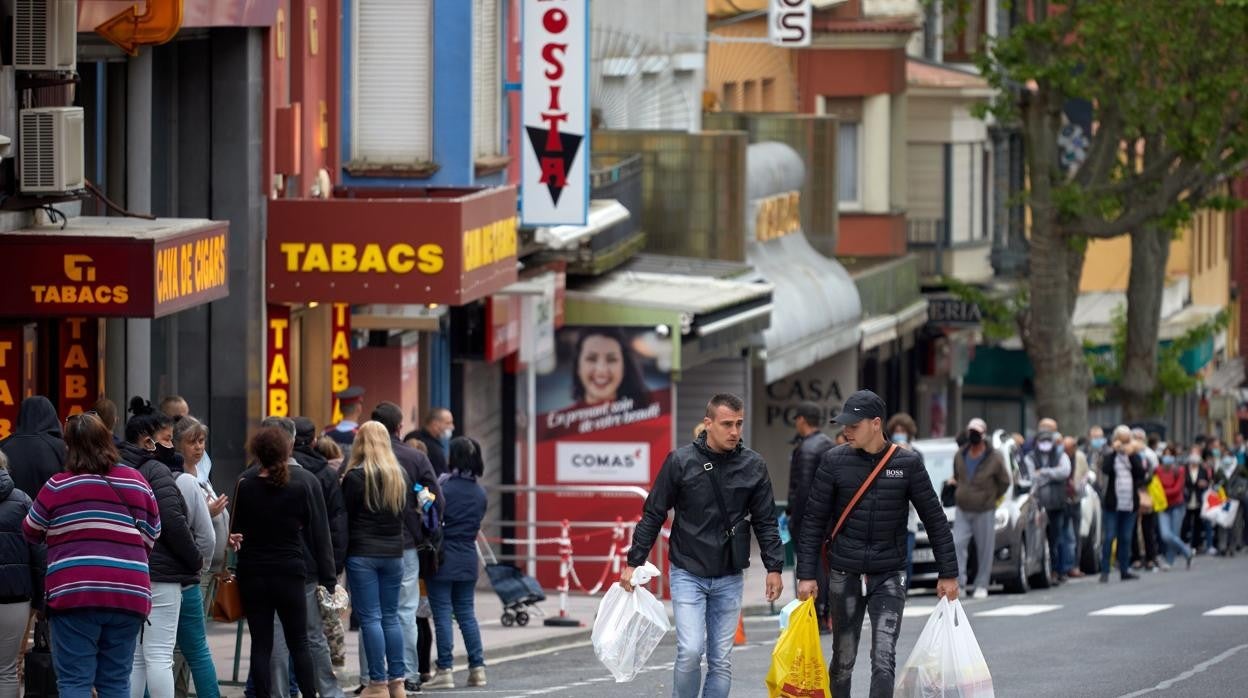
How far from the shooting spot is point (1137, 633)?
20.4 meters

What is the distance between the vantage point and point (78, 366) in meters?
18.8

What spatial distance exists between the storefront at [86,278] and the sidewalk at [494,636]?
6.99ft

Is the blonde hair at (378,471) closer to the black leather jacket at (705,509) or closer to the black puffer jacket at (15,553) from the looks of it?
the black leather jacket at (705,509)

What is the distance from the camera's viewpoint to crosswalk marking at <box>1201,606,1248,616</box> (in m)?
22.8

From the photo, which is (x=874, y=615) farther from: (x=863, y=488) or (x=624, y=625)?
(x=624, y=625)

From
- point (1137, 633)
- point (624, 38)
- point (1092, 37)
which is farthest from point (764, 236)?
point (1137, 633)

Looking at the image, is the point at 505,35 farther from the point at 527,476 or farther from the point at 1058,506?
the point at 1058,506

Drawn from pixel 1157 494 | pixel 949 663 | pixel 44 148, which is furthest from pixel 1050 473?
pixel 949 663

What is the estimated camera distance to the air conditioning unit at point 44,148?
16.4 metres

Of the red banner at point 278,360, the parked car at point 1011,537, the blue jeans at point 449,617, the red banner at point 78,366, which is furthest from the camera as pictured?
the parked car at point 1011,537

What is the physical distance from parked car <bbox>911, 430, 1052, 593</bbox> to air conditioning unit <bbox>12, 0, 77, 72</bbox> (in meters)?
11.0

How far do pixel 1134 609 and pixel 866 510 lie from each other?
1089 cm

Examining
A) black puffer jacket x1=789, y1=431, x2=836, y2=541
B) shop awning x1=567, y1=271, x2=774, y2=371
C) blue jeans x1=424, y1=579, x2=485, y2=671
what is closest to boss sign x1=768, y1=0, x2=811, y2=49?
shop awning x1=567, y1=271, x2=774, y2=371

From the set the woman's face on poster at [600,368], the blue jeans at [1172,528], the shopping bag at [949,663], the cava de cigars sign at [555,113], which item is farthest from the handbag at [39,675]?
the blue jeans at [1172,528]
